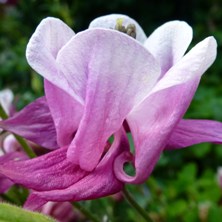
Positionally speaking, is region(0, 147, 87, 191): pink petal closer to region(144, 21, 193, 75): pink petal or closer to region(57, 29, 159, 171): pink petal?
region(57, 29, 159, 171): pink petal

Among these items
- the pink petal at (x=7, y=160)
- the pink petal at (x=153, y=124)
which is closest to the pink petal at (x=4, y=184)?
the pink petal at (x=7, y=160)

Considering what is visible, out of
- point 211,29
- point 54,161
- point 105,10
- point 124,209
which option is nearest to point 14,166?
point 54,161

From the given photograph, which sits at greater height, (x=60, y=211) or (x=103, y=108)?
(x=103, y=108)

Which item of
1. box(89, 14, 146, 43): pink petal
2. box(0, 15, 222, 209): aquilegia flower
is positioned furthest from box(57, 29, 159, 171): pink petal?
box(89, 14, 146, 43): pink petal

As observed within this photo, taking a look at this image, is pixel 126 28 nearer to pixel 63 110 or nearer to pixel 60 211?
pixel 63 110

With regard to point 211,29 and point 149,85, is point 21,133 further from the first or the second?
point 211,29

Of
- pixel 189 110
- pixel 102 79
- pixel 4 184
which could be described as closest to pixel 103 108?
pixel 102 79
